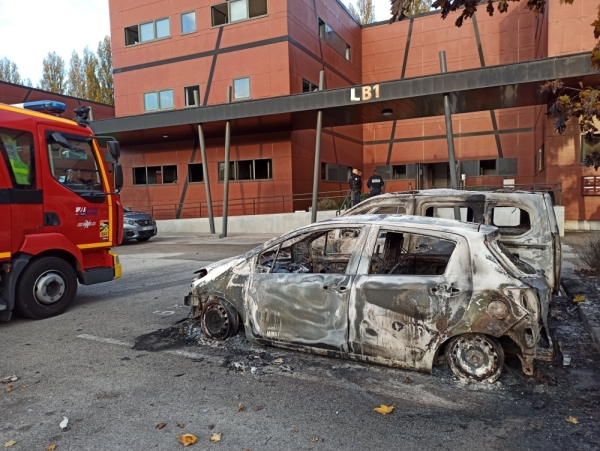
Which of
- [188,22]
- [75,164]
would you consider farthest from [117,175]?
[188,22]

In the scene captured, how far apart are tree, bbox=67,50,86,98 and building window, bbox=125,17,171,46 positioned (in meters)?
25.8

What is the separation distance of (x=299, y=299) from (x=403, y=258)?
1362 millimetres

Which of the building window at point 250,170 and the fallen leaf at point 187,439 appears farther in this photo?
the building window at point 250,170

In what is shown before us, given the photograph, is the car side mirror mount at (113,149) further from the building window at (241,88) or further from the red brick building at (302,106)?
the building window at (241,88)

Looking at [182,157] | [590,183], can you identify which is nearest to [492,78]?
[590,183]

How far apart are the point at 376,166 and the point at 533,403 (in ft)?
81.5

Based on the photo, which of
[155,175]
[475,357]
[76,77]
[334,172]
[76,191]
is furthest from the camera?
[76,77]

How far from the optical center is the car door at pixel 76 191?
643 centimetres

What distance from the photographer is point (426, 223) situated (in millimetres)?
4297

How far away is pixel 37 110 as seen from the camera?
22.6 feet

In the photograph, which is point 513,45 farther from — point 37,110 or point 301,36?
point 37,110

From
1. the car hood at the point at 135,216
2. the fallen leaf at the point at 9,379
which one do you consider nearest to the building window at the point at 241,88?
the car hood at the point at 135,216

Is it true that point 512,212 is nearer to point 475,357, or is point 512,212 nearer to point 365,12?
point 475,357

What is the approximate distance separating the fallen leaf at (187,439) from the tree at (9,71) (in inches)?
2178
